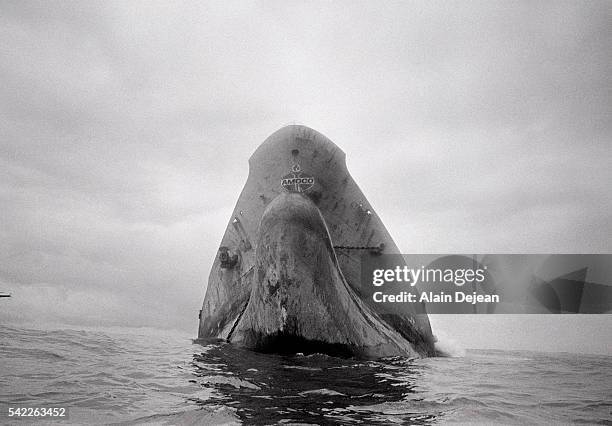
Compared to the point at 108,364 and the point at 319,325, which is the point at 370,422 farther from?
the point at 108,364

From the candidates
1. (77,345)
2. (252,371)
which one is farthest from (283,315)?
(77,345)

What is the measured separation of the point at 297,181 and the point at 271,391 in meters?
5.93

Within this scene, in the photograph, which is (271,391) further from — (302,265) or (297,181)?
(297,181)

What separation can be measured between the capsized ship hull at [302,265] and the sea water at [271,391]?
46 cm

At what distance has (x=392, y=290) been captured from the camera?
35.1 feet

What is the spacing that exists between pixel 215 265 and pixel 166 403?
760 cm

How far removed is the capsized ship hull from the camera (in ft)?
24.7

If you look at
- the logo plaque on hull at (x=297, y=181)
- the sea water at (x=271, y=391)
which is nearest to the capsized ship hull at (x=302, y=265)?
the logo plaque on hull at (x=297, y=181)

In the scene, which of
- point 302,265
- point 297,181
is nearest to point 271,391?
point 302,265

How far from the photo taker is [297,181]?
1015 centimetres

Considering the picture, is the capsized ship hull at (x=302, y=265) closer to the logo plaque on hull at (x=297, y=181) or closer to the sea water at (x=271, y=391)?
the logo plaque on hull at (x=297, y=181)

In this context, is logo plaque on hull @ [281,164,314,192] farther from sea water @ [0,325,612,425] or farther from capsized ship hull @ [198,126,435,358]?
sea water @ [0,325,612,425]

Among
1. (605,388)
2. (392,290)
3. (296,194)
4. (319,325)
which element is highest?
(296,194)

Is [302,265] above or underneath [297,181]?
underneath
